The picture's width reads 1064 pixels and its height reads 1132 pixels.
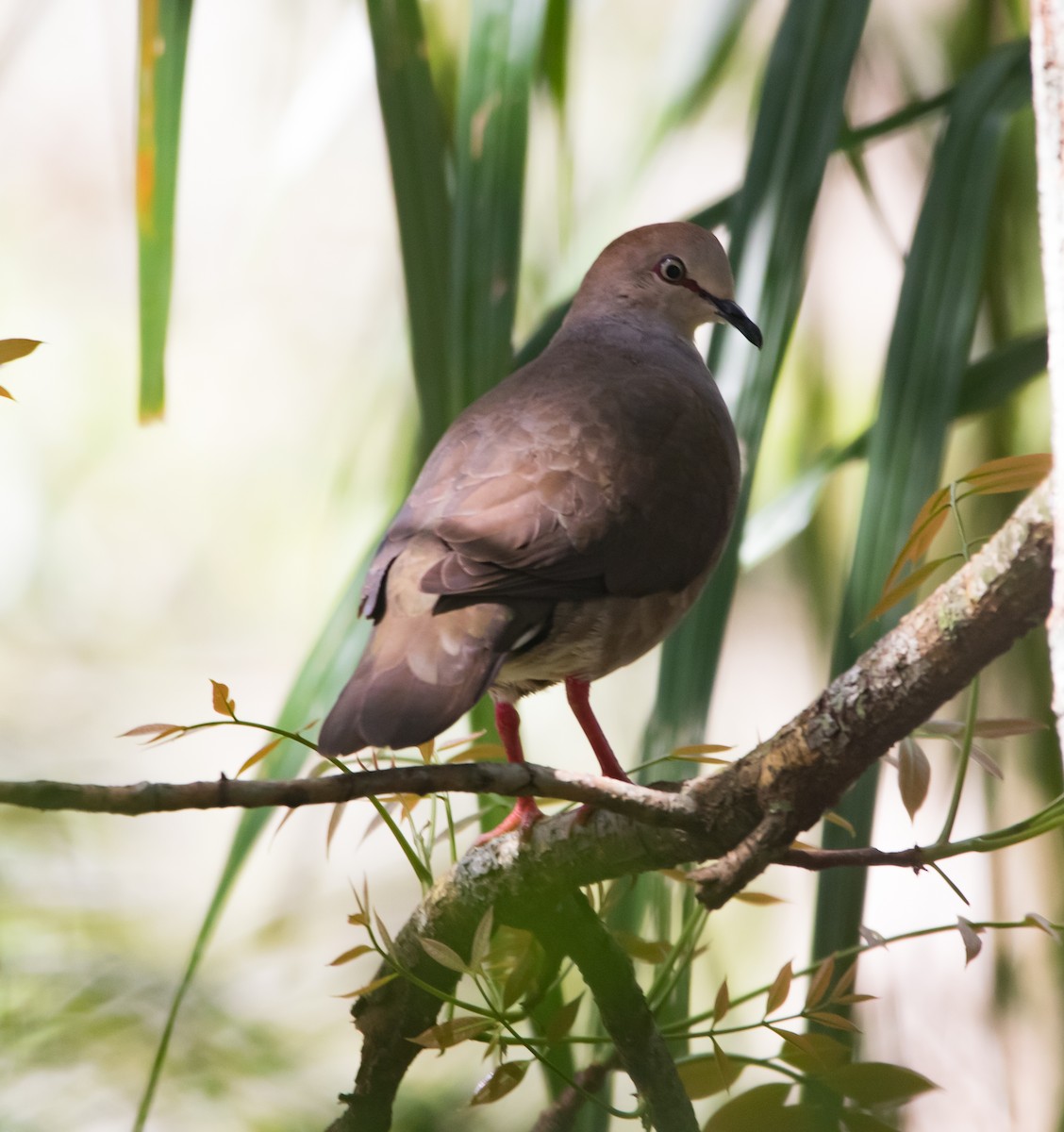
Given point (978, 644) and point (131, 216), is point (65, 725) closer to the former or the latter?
point (131, 216)

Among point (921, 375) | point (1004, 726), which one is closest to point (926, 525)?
point (1004, 726)

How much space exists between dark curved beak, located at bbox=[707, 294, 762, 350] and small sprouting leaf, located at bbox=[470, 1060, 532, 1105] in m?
0.78

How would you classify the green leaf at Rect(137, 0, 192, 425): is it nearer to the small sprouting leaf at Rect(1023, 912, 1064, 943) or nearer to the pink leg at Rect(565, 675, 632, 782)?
the pink leg at Rect(565, 675, 632, 782)

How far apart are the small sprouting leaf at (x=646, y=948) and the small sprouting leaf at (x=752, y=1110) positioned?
0.14 m

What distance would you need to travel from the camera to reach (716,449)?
1325 millimetres

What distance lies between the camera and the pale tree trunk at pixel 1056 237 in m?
0.55

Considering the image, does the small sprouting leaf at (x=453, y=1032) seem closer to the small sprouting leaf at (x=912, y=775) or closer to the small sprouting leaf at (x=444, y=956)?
the small sprouting leaf at (x=444, y=956)

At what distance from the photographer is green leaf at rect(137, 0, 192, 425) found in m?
1.35

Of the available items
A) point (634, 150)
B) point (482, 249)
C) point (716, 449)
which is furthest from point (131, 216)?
point (716, 449)

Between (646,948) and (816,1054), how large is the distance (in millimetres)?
197

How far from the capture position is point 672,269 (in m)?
1.61

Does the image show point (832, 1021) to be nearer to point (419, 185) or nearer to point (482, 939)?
point (482, 939)

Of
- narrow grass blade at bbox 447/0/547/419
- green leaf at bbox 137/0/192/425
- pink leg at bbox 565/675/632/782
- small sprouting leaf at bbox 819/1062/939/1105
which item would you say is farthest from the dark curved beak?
small sprouting leaf at bbox 819/1062/939/1105

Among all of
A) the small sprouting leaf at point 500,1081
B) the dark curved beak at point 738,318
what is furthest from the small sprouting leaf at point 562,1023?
the dark curved beak at point 738,318
